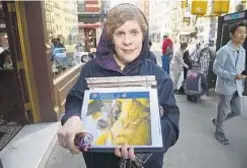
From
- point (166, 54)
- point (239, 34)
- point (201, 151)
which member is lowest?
point (201, 151)

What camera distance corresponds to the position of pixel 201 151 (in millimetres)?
2943

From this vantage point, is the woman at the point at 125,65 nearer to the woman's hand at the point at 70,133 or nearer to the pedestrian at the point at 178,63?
the woman's hand at the point at 70,133

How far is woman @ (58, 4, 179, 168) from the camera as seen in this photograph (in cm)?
98

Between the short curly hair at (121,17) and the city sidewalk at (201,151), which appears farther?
the city sidewalk at (201,151)

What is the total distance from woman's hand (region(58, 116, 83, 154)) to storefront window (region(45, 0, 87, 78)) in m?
2.86

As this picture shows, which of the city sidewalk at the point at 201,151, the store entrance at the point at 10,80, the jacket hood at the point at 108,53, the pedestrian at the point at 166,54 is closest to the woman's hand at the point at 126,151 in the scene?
the jacket hood at the point at 108,53

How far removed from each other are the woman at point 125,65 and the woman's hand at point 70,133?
49mm

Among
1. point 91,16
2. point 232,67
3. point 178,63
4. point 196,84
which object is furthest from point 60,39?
point 91,16

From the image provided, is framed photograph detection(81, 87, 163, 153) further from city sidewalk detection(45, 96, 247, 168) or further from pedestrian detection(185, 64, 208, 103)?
pedestrian detection(185, 64, 208, 103)

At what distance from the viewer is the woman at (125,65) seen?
0.98 meters

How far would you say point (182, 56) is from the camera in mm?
5707

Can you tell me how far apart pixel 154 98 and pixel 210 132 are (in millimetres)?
2915

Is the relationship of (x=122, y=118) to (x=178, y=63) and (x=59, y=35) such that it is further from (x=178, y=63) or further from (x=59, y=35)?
(x=178, y=63)

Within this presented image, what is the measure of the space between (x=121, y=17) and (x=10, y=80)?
301 centimetres
